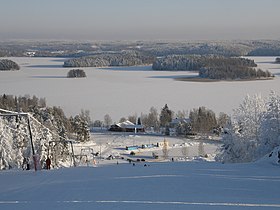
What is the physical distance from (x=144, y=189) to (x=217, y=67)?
385 ft

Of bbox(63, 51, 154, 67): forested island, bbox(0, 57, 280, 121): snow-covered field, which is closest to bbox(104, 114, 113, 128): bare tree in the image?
bbox(0, 57, 280, 121): snow-covered field

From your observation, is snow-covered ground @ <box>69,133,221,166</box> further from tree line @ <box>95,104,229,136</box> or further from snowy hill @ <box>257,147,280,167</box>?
snowy hill @ <box>257,147,280,167</box>

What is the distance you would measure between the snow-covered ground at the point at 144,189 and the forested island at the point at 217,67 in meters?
103

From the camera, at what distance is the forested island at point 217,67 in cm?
11519

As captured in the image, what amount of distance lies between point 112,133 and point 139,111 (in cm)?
912

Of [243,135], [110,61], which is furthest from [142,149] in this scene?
[110,61]

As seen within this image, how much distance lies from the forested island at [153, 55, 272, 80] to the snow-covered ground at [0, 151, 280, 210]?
103 m

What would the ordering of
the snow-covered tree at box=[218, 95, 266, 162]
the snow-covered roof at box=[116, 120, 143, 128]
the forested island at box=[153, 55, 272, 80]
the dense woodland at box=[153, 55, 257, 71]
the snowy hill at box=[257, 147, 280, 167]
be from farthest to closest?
the dense woodland at box=[153, 55, 257, 71]
the forested island at box=[153, 55, 272, 80]
the snow-covered roof at box=[116, 120, 143, 128]
the snow-covered tree at box=[218, 95, 266, 162]
the snowy hill at box=[257, 147, 280, 167]

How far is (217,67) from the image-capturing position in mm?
124125

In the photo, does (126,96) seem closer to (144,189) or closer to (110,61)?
(144,189)

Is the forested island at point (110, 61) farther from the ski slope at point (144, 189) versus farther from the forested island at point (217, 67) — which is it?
the ski slope at point (144, 189)

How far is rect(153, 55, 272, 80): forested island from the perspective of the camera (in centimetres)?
11519

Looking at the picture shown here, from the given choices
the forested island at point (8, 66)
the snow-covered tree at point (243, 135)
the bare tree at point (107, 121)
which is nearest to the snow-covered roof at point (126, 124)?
the bare tree at point (107, 121)

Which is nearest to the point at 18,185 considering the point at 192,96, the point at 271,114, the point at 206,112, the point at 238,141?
the point at 271,114
